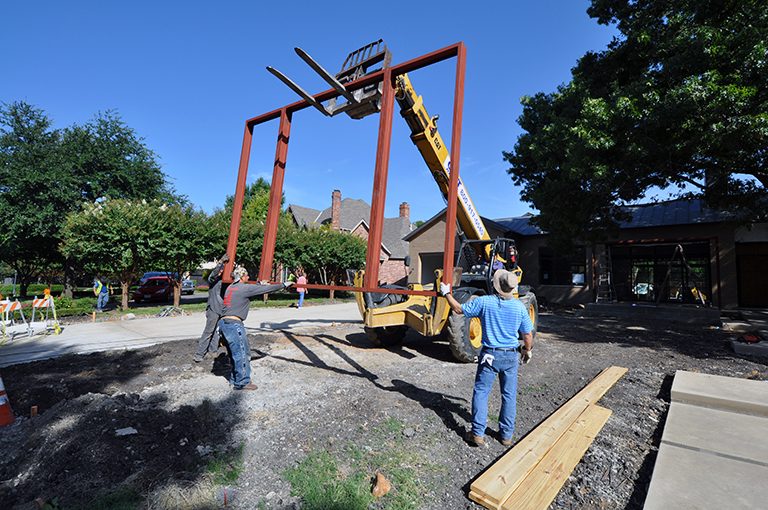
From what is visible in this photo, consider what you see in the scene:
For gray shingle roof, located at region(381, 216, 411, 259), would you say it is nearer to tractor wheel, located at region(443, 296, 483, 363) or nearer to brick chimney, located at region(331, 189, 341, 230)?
brick chimney, located at region(331, 189, 341, 230)

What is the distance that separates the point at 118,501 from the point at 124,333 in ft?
30.4

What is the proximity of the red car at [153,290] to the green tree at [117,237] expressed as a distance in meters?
5.77

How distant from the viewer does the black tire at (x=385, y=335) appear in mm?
8117

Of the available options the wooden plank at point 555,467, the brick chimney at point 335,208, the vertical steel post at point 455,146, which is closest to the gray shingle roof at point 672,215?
the wooden plank at point 555,467

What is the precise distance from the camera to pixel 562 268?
20594 millimetres

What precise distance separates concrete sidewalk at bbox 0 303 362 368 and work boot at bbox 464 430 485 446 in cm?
767

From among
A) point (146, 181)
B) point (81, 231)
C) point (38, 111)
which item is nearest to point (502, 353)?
point (81, 231)

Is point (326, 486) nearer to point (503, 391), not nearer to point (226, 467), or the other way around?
point (226, 467)

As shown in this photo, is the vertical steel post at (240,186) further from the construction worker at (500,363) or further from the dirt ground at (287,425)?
the construction worker at (500,363)

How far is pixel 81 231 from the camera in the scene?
13617mm

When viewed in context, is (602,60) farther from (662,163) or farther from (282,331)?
(282,331)

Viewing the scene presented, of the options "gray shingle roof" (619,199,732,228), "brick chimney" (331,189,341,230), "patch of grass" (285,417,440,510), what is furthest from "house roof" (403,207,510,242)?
"patch of grass" (285,417,440,510)

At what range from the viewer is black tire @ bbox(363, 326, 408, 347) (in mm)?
8117

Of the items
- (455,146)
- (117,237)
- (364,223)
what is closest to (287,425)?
(455,146)
